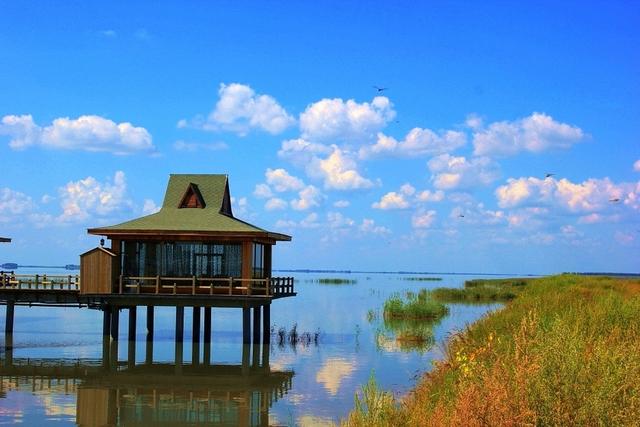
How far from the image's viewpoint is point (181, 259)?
112ft

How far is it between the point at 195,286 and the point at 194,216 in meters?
4.59

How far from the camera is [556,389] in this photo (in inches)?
420

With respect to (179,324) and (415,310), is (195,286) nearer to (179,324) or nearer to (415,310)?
(179,324)

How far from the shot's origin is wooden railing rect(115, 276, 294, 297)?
32031 mm

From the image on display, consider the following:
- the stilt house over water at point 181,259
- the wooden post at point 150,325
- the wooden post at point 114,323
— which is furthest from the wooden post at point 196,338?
the wooden post at point 114,323

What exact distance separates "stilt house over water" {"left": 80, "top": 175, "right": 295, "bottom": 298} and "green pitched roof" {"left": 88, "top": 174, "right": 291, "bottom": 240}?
0.16 ft

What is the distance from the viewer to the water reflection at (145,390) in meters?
21.1

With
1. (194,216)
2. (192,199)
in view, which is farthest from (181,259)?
(192,199)

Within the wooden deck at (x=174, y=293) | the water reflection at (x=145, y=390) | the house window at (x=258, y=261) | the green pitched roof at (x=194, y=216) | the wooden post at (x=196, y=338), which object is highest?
the green pitched roof at (x=194, y=216)

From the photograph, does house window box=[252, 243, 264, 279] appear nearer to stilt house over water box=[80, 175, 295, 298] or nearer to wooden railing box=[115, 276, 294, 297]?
stilt house over water box=[80, 175, 295, 298]

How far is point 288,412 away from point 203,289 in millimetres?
12561

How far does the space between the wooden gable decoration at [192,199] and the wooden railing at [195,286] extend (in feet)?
15.6

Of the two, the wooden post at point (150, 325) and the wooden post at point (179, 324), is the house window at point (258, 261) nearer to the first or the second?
the wooden post at point (179, 324)

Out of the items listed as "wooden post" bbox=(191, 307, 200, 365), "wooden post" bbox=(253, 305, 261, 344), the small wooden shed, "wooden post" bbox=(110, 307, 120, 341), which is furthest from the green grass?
the small wooden shed
